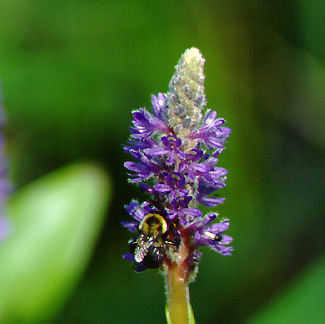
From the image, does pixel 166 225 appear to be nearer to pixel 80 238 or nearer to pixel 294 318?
pixel 80 238

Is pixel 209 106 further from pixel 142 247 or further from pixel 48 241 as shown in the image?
pixel 142 247

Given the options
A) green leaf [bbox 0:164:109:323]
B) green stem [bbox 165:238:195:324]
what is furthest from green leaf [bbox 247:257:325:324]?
green stem [bbox 165:238:195:324]

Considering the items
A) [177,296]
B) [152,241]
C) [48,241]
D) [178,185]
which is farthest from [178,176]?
[48,241]

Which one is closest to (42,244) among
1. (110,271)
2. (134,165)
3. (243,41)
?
(110,271)

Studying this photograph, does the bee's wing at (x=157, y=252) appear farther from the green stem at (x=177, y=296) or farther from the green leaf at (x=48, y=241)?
the green leaf at (x=48, y=241)

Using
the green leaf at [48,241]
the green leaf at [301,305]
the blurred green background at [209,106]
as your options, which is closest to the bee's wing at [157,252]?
the green leaf at [48,241]

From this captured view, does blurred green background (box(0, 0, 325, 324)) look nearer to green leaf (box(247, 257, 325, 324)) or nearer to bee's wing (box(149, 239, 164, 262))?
green leaf (box(247, 257, 325, 324))

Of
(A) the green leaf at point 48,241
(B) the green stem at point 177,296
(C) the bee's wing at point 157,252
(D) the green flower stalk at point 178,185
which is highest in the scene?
(A) the green leaf at point 48,241

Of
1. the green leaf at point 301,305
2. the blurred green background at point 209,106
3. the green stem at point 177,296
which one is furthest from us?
the blurred green background at point 209,106
